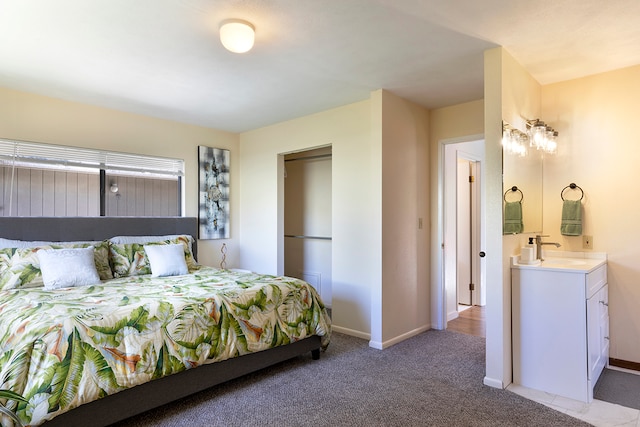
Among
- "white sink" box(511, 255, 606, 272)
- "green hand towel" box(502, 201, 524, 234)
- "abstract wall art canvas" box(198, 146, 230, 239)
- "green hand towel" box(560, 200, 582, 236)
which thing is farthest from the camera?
"abstract wall art canvas" box(198, 146, 230, 239)

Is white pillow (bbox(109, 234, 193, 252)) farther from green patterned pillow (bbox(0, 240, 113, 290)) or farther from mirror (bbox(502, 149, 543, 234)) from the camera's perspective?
mirror (bbox(502, 149, 543, 234))

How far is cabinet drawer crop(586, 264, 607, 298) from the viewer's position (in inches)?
99.3

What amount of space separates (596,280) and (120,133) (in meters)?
4.72

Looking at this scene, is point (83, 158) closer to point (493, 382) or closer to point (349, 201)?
point (349, 201)

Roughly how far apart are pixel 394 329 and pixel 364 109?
7.31ft

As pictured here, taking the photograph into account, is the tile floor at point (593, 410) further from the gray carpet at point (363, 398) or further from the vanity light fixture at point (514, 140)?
the vanity light fixture at point (514, 140)

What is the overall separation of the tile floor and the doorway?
6.60ft

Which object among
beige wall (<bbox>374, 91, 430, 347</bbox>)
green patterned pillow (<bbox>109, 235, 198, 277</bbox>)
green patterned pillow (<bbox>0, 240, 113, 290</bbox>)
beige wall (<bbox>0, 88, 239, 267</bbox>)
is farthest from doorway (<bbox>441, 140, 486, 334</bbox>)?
green patterned pillow (<bbox>0, 240, 113, 290</bbox>)

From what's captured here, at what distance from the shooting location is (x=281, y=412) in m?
2.36

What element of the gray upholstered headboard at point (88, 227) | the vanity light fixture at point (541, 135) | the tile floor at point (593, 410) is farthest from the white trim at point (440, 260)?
the gray upholstered headboard at point (88, 227)

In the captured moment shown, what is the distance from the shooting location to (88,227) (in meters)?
3.86

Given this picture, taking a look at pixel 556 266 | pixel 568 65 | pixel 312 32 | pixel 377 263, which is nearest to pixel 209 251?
pixel 377 263

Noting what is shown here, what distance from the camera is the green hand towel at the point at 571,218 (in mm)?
3217

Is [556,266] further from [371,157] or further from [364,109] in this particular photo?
[364,109]
